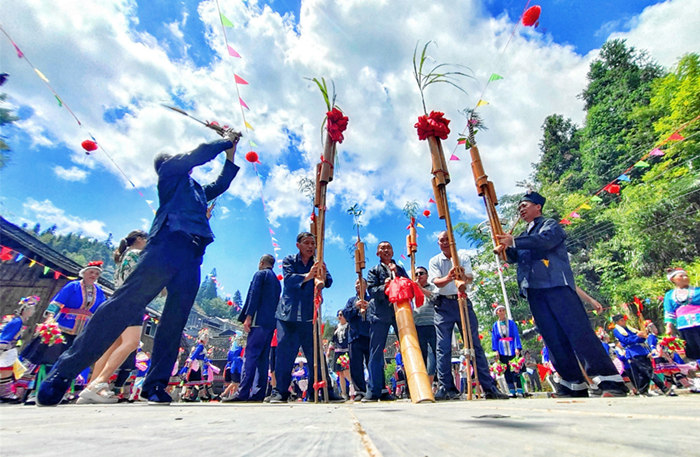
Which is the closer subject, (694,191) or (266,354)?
(266,354)

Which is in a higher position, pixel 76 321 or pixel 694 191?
pixel 694 191

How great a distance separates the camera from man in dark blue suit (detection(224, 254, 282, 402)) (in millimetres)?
3838

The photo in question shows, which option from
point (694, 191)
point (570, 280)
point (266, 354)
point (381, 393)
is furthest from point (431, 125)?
point (694, 191)

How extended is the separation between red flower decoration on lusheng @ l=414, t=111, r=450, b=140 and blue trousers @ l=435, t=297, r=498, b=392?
198 centimetres

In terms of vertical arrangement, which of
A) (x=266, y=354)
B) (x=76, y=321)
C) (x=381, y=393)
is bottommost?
(x=381, y=393)

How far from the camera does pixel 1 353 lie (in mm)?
4445

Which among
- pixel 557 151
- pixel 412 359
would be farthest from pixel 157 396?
pixel 557 151

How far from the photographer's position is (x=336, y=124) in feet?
13.9

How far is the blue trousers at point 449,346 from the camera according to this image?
342cm

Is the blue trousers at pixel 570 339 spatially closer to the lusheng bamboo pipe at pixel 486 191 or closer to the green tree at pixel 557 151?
the lusheng bamboo pipe at pixel 486 191

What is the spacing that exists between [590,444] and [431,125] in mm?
3784

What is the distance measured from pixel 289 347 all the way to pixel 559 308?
2739 millimetres

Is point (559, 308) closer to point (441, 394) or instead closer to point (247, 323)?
point (441, 394)

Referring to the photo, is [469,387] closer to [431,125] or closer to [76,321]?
[431,125]
